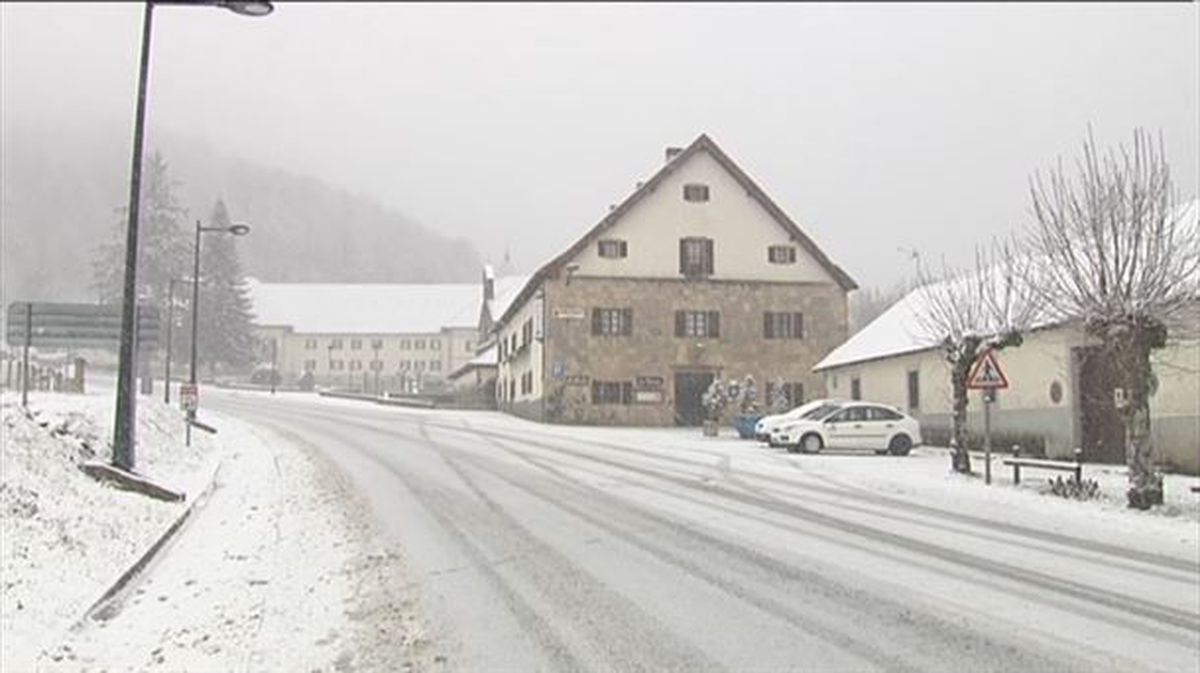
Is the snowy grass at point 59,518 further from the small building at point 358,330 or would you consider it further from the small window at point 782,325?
the small building at point 358,330

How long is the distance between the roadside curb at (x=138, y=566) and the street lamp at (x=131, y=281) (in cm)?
121

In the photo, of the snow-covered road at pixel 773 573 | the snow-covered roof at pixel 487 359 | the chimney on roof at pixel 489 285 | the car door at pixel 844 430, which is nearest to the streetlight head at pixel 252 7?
the snow-covered road at pixel 773 573

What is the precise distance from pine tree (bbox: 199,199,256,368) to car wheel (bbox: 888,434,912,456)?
64.3 m

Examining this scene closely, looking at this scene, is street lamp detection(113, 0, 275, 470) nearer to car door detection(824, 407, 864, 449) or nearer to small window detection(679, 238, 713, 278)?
car door detection(824, 407, 864, 449)

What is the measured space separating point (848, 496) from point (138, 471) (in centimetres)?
1145

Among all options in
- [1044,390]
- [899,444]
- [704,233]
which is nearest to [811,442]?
[899,444]

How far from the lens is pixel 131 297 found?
1489cm

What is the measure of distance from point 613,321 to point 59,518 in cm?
3962

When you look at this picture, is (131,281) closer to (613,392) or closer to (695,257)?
(613,392)

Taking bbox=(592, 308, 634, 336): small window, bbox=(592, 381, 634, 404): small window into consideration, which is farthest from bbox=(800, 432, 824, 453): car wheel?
bbox=(592, 308, 634, 336): small window

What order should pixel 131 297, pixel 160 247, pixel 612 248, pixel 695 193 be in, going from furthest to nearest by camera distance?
pixel 160 247 → pixel 695 193 → pixel 612 248 → pixel 131 297

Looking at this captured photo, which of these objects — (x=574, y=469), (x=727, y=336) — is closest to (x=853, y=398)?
(x=727, y=336)

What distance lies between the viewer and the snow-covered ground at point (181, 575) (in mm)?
7789

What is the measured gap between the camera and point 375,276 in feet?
436
